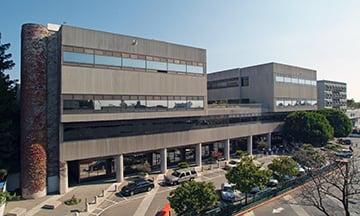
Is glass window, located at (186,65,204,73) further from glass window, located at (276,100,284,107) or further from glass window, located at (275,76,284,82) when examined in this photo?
glass window, located at (276,100,284,107)

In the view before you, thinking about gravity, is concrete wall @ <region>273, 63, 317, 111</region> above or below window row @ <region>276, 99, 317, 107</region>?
above

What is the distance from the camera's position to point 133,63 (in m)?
34.0

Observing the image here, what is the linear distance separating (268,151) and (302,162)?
57.6 feet

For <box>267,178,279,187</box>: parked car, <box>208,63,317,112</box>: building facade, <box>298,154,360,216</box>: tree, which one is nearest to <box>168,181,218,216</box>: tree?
<box>298,154,360,216</box>: tree

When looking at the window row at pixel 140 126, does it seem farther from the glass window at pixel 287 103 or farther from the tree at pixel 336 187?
the tree at pixel 336 187

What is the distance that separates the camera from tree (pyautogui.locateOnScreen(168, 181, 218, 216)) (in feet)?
66.7

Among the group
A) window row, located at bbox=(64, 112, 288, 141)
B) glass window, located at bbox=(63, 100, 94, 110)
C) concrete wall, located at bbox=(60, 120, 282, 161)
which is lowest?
concrete wall, located at bbox=(60, 120, 282, 161)

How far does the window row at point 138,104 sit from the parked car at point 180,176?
26.0 feet

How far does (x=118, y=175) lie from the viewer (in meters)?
33.9

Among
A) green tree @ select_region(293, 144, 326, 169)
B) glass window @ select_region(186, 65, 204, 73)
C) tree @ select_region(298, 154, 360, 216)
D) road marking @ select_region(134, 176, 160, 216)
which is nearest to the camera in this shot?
tree @ select_region(298, 154, 360, 216)

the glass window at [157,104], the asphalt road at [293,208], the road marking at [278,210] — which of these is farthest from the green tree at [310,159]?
the glass window at [157,104]

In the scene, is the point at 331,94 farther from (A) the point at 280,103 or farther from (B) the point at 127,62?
(B) the point at 127,62

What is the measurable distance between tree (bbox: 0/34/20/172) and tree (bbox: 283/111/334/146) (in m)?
Result: 44.4

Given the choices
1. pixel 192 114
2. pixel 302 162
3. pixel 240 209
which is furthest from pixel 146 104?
pixel 302 162
